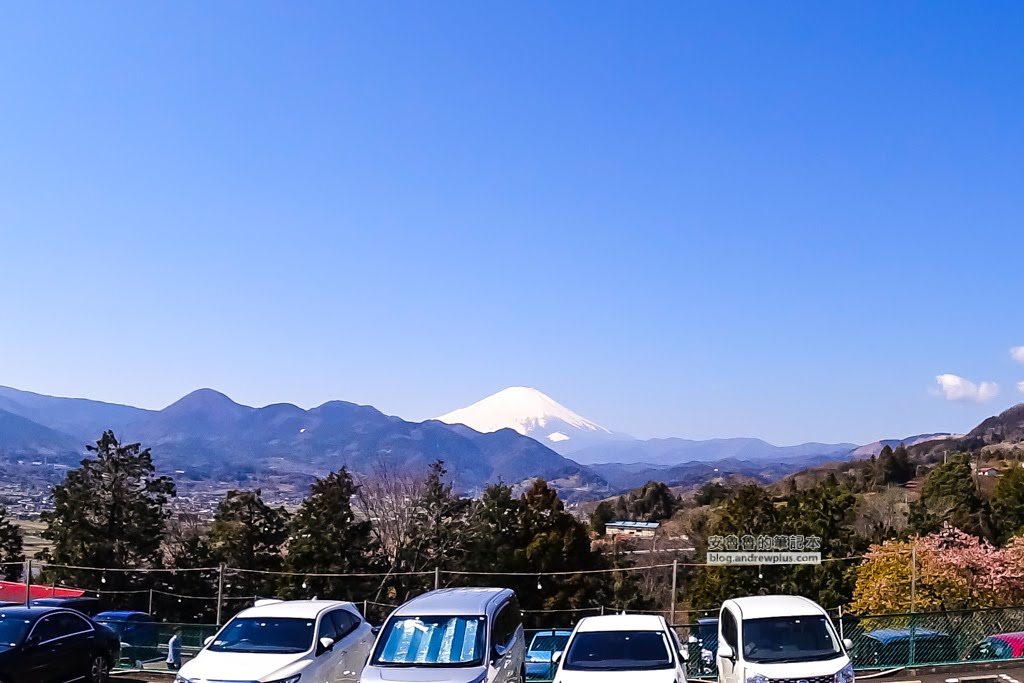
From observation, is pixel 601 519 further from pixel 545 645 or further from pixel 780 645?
pixel 780 645

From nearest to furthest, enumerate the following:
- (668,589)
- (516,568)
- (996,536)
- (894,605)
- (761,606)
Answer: (761,606)
(894,605)
(516,568)
(996,536)
(668,589)

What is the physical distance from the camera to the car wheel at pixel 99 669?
14478mm

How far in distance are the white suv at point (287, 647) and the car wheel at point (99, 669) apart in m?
3.19

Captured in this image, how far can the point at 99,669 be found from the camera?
579 inches

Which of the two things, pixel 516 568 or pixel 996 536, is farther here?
pixel 996 536

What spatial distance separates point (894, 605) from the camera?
117 feet

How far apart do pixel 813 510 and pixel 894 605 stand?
12.0m

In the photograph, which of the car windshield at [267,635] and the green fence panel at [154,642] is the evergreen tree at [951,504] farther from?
the car windshield at [267,635]

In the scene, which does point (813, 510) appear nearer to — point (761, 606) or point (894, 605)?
point (894, 605)

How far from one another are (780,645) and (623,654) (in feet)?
7.67

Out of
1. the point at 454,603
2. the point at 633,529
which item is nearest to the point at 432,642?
the point at 454,603

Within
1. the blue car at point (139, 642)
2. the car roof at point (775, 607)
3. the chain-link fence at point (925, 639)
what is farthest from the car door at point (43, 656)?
the car roof at point (775, 607)

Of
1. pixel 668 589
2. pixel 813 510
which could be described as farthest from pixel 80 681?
pixel 668 589

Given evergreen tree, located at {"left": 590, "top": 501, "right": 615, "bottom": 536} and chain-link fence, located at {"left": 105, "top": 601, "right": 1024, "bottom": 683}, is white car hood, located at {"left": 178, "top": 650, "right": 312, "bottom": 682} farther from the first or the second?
evergreen tree, located at {"left": 590, "top": 501, "right": 615, "bottom": 536}
